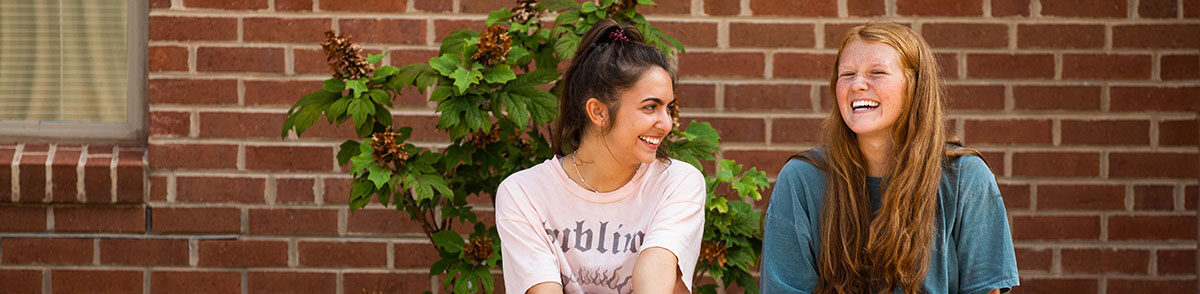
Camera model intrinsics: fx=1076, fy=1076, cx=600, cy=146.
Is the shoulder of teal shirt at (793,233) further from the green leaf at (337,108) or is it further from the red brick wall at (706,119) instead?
the green leaf at (337,108)

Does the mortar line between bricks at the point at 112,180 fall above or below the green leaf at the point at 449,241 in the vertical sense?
above

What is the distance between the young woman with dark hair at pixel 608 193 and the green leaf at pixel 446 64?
0.29 metres

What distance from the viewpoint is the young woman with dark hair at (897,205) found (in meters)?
2.34

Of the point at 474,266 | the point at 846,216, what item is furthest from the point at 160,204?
the point at 846,216

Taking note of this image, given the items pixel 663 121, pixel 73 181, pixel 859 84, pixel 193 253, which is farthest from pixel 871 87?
pixel 73 181

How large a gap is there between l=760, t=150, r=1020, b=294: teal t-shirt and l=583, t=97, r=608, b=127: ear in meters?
0.46

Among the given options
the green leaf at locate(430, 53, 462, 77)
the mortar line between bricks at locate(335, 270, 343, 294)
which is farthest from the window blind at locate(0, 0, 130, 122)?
the green leaf at locate(430, 53, 462, 77)

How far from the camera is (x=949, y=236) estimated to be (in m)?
2.37

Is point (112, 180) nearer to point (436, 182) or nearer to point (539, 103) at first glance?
point (436, 182)

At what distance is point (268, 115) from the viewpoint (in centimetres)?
342

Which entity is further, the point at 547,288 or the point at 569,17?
the point at 569,17

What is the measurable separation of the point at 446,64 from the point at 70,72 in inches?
66.1

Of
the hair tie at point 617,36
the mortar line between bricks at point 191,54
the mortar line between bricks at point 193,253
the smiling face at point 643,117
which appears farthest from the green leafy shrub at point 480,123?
the mortar line between bricks at point 193,253

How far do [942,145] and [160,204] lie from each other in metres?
2.43
